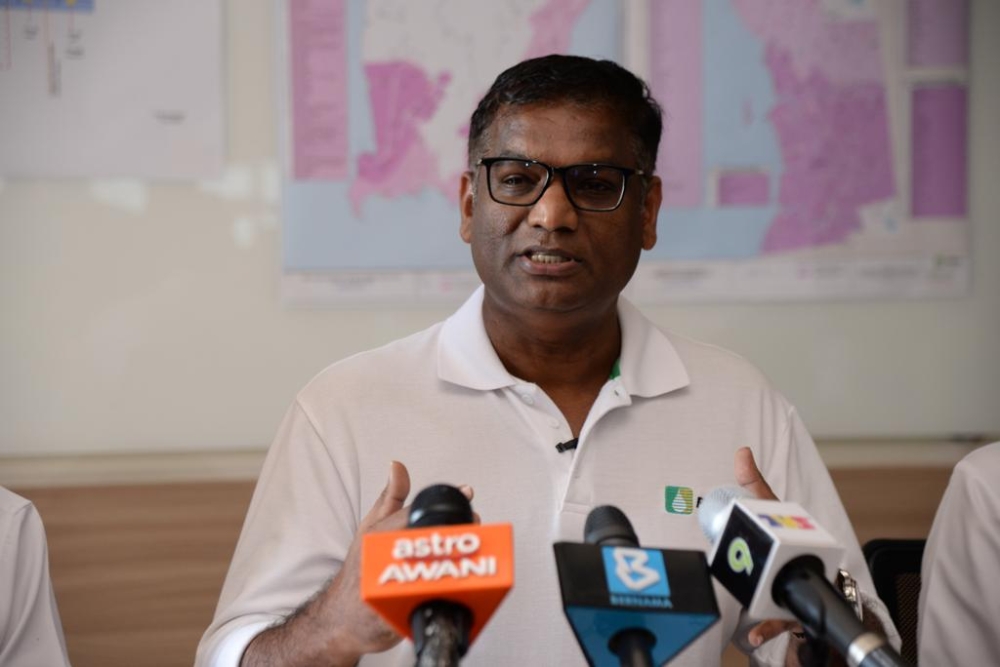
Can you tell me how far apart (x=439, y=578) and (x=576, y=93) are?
1013mm

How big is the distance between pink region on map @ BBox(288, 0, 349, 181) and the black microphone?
1425mm

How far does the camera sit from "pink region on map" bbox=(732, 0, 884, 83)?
2352 mm

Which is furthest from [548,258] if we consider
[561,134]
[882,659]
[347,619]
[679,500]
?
[882,659]

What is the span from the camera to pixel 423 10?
7.27 feet

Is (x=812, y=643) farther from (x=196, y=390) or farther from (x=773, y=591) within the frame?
(x=196, y=390)

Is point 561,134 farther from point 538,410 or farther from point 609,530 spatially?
point 609,530

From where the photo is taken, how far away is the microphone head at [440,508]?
855mm

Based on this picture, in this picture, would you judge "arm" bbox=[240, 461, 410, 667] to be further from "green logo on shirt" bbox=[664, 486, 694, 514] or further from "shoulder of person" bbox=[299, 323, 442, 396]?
"green logo on shirt" bbox=[664, 486, 694, 514]

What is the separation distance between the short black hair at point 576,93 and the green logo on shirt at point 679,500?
523mm

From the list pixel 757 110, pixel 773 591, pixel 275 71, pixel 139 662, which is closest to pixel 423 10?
pixel 275 71

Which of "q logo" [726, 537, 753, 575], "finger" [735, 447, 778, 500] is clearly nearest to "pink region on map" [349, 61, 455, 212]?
"finger" [735, 447, 778, 500]

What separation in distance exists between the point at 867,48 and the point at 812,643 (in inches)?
73.4

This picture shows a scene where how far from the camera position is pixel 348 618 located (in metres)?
1.06

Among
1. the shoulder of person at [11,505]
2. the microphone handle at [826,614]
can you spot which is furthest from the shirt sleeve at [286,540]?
the microphone handle at [826,614]
